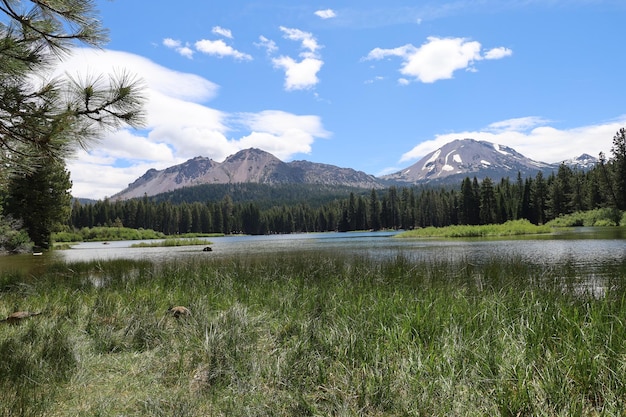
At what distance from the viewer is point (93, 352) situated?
16.4 feet

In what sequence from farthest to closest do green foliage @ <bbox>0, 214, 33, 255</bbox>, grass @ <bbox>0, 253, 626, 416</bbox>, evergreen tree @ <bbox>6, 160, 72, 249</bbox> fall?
evergreen tree @ <bbox>6, 160, 72, 249</bbox>
green foliage @ <bbox>0, 214, 33, 255</bbox>
grass @ <bbox>0, 253, 626, 416</bbox>

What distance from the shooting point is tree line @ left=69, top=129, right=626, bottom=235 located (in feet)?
257

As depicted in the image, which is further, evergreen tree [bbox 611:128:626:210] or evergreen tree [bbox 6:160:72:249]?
evergreen tree [bbox 611:128:626:210]

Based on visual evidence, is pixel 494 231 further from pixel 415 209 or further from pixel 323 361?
pixel 415 209

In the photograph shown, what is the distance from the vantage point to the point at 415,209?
5037 inches

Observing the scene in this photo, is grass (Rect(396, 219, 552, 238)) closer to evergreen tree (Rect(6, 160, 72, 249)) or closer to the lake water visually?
the lake water

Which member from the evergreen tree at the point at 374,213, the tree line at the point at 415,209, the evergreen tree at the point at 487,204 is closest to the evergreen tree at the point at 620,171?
the tree line at the point at 415,209

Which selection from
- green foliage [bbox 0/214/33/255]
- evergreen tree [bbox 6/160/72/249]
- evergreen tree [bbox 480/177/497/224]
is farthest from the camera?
evergreen tree [bbox 480/177/497/224]

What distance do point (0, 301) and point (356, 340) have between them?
28.2 feet

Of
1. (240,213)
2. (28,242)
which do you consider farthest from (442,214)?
(28,242)

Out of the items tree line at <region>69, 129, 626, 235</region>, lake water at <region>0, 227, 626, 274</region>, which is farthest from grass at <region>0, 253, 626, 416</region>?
tree line at <region>69, 129, 626, 235</region>

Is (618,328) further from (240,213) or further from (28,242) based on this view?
(240,213)

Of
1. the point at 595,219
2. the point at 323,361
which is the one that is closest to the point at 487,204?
the point at 595,219

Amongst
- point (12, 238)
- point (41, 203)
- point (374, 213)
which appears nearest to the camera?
point (12, 238)
